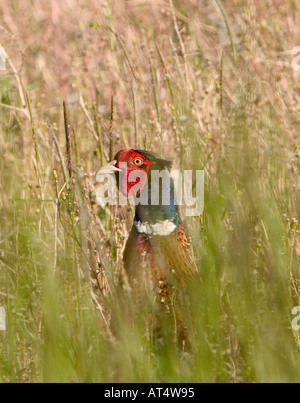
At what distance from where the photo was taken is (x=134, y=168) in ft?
10.8

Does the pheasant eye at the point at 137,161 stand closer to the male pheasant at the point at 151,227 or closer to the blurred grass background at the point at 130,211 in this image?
the male pheasant at the point at 151,227

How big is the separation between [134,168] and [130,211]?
60 centimetres

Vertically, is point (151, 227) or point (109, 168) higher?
point (109, 168)

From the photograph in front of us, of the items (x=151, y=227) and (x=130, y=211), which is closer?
(x=151, y=227)

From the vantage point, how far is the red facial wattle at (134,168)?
10.7 feet

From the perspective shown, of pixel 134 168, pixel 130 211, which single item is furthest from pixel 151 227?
pixel 130 211

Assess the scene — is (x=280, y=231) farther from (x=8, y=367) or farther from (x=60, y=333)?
(x=8, y=367)

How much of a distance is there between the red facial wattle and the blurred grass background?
0.32ft

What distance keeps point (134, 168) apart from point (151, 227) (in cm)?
24

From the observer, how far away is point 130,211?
12.6 feet

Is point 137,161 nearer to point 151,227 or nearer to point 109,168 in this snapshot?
point 109,168

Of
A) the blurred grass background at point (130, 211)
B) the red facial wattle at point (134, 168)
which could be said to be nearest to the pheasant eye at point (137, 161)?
the red facial wattle at point (134, 168)

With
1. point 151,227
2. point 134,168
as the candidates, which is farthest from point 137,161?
point 151,227

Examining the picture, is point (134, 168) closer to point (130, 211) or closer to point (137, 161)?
point (137, 161)
